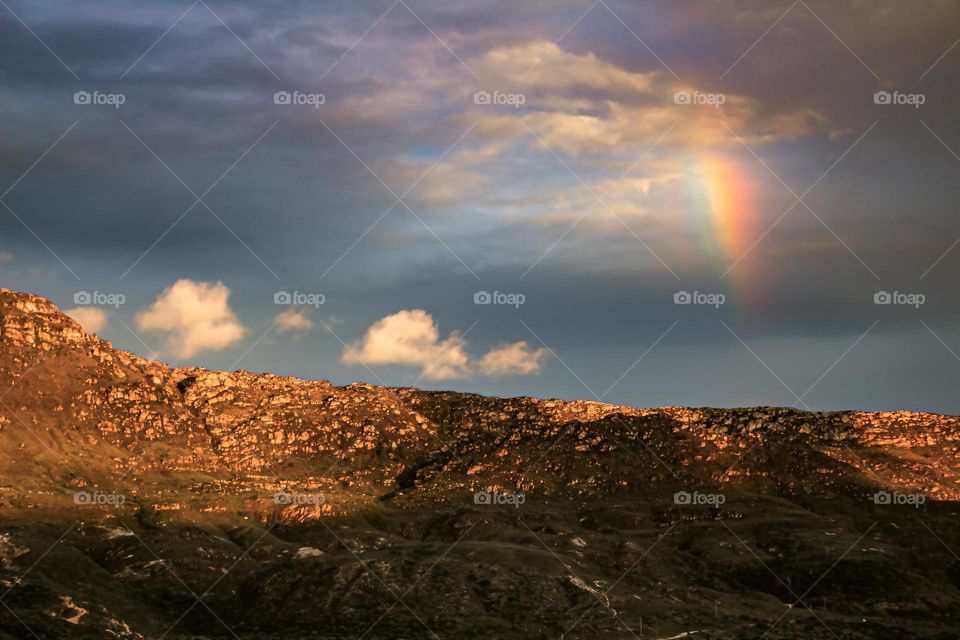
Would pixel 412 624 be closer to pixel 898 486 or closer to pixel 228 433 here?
pixel 228 433

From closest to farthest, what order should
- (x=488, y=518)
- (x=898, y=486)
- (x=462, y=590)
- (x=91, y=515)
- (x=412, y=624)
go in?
(x=412, y=624)
(x=462, y=590)
(x=91, y=515)
(x=488, y=518)
(x=898, y=486)

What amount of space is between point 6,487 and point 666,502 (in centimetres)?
11093

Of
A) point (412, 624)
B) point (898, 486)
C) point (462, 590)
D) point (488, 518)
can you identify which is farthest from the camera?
point (898, 486)

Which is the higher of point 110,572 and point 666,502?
point 666,502

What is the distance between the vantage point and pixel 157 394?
7840 inches

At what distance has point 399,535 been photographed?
160125 millimetres

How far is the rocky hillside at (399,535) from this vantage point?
11694 cm

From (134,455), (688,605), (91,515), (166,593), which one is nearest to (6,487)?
(91,515)

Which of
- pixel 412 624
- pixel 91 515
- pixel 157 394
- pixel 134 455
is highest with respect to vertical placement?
pixel 157 394

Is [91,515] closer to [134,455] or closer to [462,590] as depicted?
[134,455]

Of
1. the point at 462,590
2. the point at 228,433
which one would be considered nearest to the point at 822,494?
the point at 462,590

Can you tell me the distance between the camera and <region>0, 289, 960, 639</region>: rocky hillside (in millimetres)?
116938

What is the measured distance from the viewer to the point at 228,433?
195 metres

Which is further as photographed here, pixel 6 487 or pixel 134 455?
pixel 134 455
